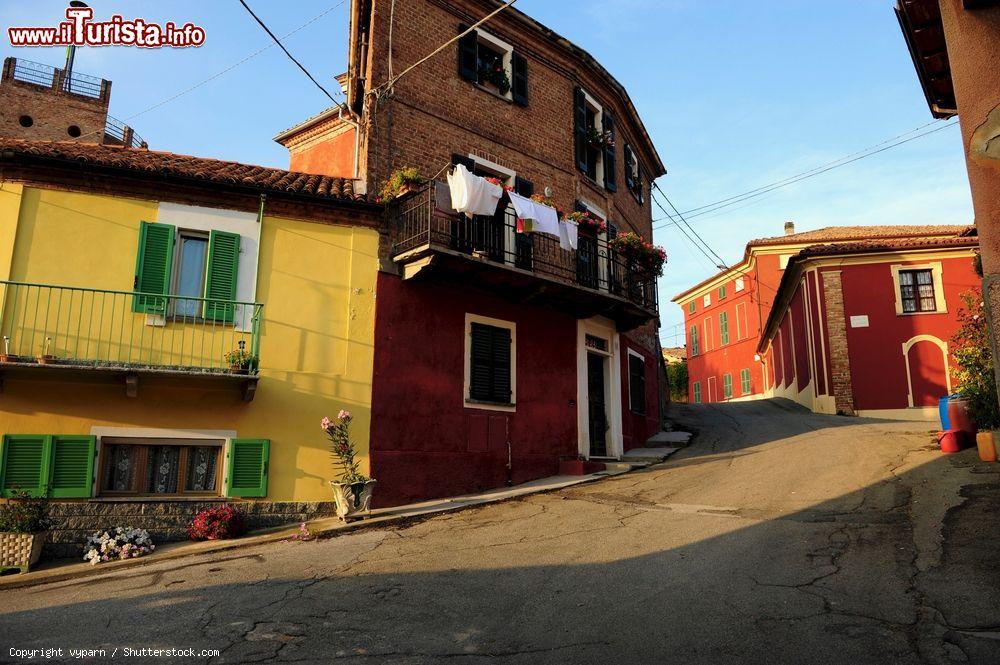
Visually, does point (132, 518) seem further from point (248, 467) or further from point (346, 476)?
point (346, 476)

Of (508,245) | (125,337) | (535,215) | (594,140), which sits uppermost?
(594,140)

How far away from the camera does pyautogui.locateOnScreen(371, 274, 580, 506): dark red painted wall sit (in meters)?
11.7

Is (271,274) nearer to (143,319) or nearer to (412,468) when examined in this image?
(143,319)

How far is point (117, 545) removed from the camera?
923 centimetres

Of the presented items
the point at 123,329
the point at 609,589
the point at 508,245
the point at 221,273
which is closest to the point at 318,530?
the point at 123,329

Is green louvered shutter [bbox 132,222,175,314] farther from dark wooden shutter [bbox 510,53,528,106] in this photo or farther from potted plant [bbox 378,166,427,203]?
dark wooden shutter [bbox 510,53,528,106]

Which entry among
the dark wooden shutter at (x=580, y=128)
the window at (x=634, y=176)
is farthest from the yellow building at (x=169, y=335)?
the window at (x=634, y=176)

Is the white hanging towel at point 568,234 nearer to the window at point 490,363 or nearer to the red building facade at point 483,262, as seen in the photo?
the red building facade at point 483,262

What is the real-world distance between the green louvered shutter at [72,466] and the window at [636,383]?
1136 centimetres

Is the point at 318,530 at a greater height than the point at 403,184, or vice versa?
the point at 403,184

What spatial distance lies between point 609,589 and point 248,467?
6.26 metres

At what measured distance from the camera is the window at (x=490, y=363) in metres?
13.0

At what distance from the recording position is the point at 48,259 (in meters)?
10.3

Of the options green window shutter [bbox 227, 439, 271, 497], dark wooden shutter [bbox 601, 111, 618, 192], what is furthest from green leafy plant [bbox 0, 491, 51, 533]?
dark wooden shutter [bbox 601, 111, 618, 192]
